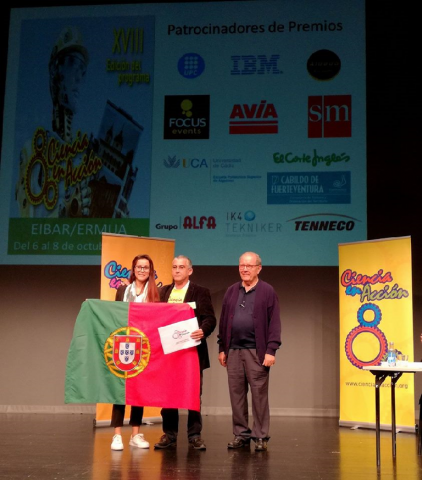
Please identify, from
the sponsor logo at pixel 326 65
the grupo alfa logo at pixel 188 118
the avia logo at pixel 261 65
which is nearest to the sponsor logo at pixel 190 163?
the grupo alfa logo at pixel 188 118

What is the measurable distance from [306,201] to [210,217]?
1040mm

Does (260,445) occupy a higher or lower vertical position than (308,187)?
lower

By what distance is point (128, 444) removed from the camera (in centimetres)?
479

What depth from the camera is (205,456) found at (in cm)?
432

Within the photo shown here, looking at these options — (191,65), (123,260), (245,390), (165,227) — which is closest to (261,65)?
(191,65)

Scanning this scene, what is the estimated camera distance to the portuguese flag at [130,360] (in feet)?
14.9

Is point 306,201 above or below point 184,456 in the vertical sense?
above

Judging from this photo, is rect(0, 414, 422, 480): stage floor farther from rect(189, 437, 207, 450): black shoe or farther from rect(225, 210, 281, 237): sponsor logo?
rect(225, 210, 281, 237): sponsor logo

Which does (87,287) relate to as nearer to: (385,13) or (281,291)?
(281,291)

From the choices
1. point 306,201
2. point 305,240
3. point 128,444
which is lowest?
point 128,444

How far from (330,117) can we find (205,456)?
3996 millimetres

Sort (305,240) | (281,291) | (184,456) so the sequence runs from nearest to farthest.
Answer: (184,456), (305,240), (281,291)

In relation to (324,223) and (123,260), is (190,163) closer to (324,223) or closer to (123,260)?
(123,260)

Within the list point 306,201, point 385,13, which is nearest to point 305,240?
point 306,201
